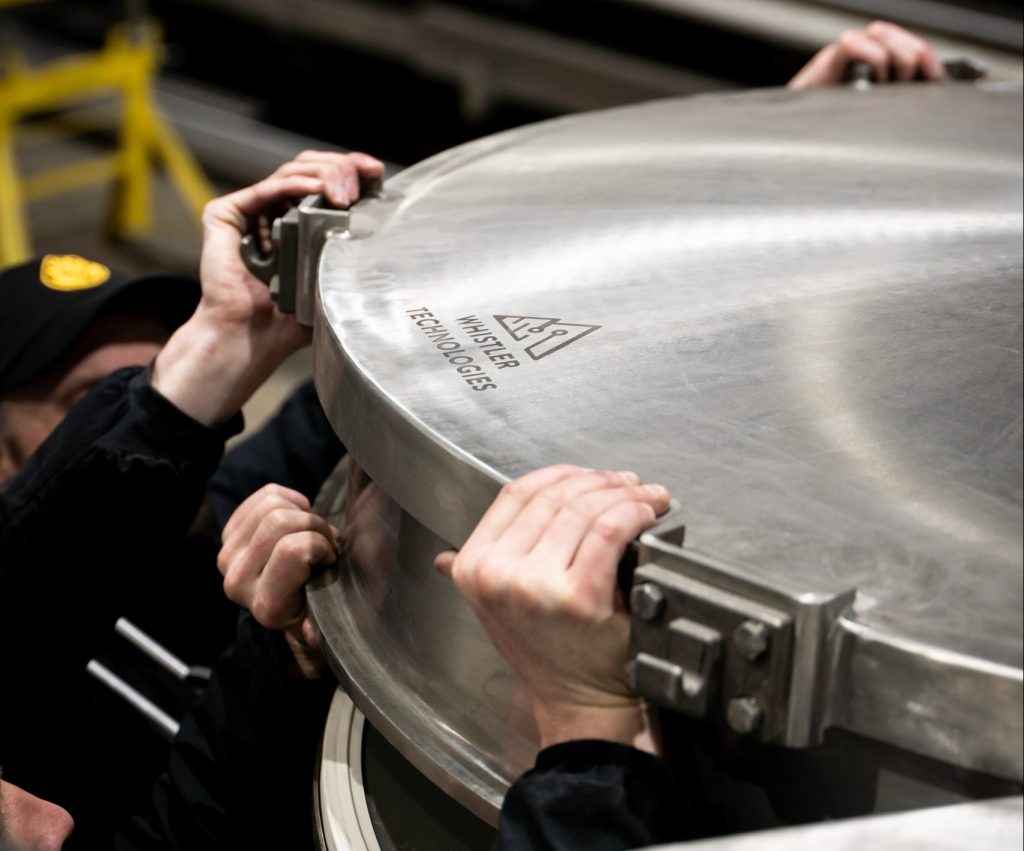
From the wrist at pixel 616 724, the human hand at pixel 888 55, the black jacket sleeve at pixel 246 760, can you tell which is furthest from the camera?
the human hand at pixel 888 55

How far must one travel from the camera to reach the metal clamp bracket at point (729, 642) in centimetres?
60

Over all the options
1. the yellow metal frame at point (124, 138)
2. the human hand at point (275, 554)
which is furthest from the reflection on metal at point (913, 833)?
the yellow metal frame at point (124, 138)

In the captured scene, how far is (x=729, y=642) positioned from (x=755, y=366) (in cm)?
23

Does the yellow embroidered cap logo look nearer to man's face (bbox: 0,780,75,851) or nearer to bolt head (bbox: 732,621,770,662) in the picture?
man's face (bbox: 0,780,75,851)

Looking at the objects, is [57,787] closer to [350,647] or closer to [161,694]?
[161,694]

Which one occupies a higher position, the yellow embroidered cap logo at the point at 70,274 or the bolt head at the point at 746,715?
the bolt head at the point at 746,715

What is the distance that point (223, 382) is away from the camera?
51.6 inches

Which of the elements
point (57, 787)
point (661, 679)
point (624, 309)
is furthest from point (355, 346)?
point (57, 787)

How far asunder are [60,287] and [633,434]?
3.45ft

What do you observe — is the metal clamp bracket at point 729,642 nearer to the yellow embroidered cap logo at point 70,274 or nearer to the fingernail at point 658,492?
the fingernail at point 658,492

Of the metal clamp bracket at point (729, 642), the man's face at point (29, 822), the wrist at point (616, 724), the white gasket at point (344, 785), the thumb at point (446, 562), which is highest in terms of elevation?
the metal clamp bracket at point (729, 642)

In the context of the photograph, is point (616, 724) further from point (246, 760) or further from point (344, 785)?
point (246, 760)

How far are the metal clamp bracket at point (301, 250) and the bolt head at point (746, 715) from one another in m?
0.50

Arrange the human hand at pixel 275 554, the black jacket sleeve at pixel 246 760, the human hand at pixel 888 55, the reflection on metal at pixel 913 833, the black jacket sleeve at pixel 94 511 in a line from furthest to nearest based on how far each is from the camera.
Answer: the human hand at pixel 888 55 < the black jacket sleeve at pixel 94 511 < the black jacket sleeve at pixel 246 760 < the human hand at pixel 275 554 < the reflection on metal at pixel 913 833
